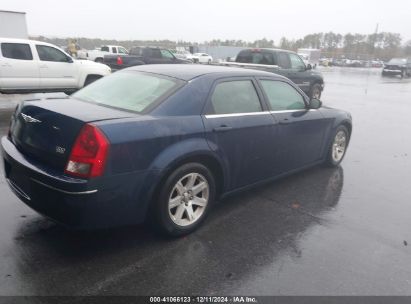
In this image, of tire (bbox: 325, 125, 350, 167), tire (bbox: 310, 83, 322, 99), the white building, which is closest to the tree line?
the white building

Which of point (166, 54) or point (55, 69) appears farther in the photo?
point (166, 54)

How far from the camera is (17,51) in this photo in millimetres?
10039

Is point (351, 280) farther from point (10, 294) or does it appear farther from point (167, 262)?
point (10, 294)

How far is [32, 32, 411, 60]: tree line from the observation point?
81438 millimetres

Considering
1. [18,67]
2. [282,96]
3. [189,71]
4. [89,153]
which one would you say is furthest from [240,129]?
[18,67]

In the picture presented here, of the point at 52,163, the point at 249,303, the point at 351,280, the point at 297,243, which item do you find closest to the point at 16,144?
the point at 52,163

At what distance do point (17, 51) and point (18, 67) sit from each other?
19.5 inches

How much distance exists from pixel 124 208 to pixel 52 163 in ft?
2.29

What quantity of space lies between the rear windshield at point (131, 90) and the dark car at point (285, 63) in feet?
27.9

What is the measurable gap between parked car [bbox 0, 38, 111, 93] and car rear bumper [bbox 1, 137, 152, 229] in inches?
302

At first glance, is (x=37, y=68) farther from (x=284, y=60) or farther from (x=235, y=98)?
(x=235, y=98)

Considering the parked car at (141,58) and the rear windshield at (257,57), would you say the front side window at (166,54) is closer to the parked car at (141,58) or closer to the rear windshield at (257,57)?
the parked car at (141,58)

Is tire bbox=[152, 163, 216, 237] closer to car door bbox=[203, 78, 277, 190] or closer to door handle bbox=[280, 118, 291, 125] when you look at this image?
car door bbox=[203, 78, 277, 190]

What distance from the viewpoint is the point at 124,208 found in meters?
3.09
